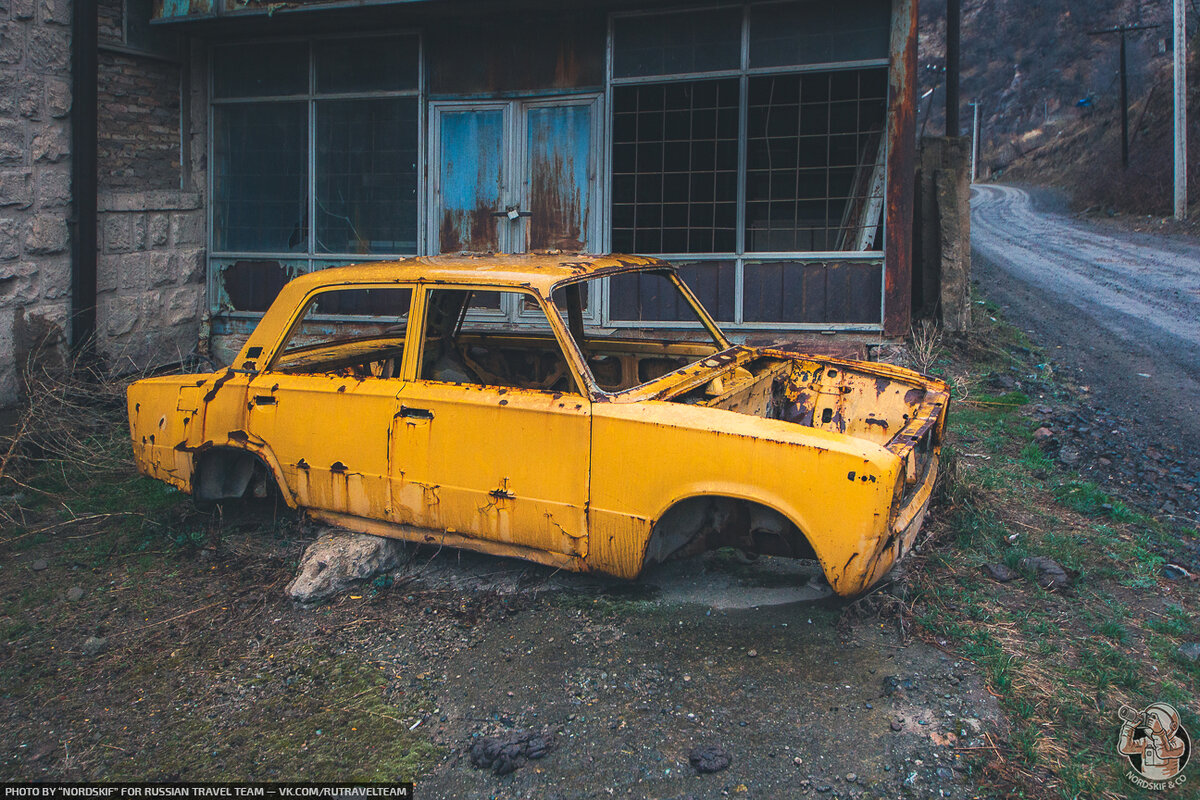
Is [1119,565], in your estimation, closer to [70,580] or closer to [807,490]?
[807,490]

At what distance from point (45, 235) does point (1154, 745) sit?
314 inches

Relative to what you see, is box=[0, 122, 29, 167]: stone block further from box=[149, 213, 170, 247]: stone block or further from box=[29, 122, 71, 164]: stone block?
box=[149, 213, 170, 247]: stone block

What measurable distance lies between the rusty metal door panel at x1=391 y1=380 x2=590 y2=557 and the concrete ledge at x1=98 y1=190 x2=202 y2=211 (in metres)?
→ 5.46

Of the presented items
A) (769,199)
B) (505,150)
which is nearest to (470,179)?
(505,150)

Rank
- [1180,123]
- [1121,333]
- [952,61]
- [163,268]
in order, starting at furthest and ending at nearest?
[1180,123] < [952,61] < [1121,333] < [163,268]

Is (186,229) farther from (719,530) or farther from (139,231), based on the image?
(719,530)

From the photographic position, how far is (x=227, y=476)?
4727 mm

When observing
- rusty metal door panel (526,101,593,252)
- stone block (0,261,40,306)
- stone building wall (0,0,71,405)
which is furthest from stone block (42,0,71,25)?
rusty metal door panel (526,101,593,252)

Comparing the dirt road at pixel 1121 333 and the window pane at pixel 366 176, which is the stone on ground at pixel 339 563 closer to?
the dirt road at pixel 1121 333

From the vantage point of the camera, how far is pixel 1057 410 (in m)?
7.19

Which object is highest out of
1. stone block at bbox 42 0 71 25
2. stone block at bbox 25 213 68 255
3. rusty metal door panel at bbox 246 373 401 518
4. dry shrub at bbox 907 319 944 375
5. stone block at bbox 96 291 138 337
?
stone block at bbox 42 0 71 25

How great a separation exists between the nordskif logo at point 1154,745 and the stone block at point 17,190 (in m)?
7.84

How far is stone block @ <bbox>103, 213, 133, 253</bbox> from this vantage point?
26.1ft

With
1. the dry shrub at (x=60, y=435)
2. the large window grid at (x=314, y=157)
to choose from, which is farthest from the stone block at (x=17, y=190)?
the large window grid at (x=314, y=157)
